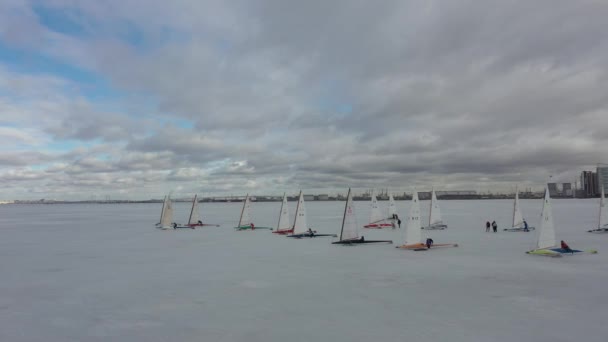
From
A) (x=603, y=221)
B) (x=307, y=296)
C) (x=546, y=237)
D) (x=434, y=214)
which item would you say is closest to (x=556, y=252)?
(x=546, y=237)

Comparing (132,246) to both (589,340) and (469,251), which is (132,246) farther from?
(589,340)

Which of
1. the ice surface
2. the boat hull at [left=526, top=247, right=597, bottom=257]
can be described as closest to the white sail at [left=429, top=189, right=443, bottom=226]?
the ice surface

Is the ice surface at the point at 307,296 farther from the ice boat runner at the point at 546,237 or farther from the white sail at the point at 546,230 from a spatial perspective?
the white sail at the point at 546,230

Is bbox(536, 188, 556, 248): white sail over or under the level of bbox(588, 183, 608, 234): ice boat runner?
under

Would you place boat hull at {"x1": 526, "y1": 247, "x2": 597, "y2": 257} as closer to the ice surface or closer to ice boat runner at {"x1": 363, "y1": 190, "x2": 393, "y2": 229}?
the ice surface

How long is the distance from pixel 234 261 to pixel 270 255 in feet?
10.6

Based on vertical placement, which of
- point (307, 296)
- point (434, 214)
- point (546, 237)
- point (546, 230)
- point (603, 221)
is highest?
point (603, 221)

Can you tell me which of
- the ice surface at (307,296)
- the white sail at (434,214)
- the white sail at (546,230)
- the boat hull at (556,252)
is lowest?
the ice surface at (307,296)

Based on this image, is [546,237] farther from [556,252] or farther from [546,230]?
[556,252]

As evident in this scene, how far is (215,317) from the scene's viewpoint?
14.3 m

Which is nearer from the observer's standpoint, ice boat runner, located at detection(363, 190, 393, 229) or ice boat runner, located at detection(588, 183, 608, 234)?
ice boat runner, located at detection(588, 183, 608, 234)

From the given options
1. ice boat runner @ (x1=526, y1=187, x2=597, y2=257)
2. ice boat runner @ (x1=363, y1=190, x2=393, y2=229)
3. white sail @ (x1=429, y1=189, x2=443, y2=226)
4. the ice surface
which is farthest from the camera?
ice boat runner @ (x1=363, y1=190, x2=393, y2=229)

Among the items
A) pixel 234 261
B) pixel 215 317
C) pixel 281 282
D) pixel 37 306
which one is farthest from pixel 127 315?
pixel 234 261

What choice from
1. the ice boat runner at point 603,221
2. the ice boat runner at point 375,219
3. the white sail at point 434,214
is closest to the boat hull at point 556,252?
the ice boat runner at point 603,221
